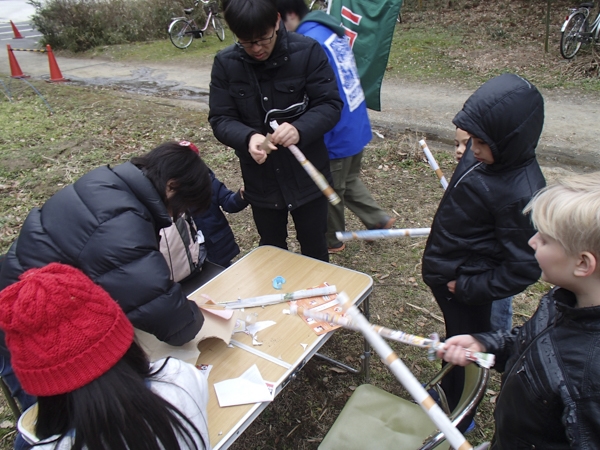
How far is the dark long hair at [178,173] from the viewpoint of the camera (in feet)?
6.15

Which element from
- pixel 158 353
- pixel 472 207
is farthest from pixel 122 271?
pixel 472 207

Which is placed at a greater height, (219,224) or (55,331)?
(55,331)

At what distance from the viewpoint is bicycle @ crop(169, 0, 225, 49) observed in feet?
39.7

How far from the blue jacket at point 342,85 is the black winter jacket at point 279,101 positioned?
1.72 ft

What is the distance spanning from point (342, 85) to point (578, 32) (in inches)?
281

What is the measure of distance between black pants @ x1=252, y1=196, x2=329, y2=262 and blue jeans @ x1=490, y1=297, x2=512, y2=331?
1090 millimetres

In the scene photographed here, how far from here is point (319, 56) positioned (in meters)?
2.41

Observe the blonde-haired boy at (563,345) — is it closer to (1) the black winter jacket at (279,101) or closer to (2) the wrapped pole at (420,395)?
(2) the wrapped pole at (420,395)

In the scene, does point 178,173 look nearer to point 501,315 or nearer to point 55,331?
point 55,331

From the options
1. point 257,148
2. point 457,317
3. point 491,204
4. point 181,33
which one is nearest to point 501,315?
point 457,317

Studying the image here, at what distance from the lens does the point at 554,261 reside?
1.19m

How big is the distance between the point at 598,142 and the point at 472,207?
4.77m

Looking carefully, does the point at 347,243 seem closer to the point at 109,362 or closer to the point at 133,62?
the point at 109,362

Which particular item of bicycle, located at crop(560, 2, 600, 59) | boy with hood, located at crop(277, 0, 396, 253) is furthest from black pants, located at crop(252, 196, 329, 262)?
bicycle, located at crop(560, 2, 600, 59)
